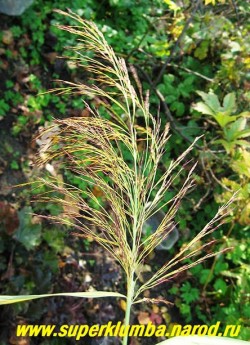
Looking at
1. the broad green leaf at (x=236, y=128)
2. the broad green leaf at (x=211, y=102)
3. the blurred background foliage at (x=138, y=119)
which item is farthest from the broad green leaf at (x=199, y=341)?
the broad green leaf at (x=211, y=102)

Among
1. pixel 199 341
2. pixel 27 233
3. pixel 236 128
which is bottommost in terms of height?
pixel 27 233

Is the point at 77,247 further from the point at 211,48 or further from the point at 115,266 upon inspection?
the point at 211,48

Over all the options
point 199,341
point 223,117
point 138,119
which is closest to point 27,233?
point 223,117

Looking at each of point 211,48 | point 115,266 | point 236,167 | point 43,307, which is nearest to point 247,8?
point 211,48

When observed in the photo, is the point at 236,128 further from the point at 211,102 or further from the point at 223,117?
the point at 211,102

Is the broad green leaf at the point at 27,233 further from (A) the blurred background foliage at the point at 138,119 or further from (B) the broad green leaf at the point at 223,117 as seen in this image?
(B) the broad green leaf at the point at 223,117

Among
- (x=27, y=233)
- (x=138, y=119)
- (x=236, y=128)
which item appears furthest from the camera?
(x=138, y=119)

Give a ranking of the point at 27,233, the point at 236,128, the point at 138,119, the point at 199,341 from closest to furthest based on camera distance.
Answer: the point at 199,341
the point at 27,233
the point at 236,128
the point at 138,119

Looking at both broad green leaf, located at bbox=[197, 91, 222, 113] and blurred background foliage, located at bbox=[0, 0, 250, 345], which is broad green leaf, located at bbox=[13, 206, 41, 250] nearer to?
blurred background foliage, located at bbox=[0, 0, 250, 345]

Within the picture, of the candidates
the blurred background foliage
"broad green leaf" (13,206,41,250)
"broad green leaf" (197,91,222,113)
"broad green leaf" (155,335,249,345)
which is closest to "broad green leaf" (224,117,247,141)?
the blurred background foliage
